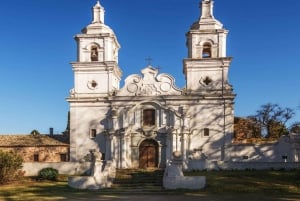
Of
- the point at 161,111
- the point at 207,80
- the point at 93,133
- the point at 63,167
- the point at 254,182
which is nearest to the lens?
the point at 254,182

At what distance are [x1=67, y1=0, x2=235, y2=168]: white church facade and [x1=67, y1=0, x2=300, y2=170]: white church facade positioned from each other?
8cm

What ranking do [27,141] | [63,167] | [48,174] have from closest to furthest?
1. [48,174]
2. [63,167]
3. [27,141]

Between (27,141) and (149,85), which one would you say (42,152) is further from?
(149,85)

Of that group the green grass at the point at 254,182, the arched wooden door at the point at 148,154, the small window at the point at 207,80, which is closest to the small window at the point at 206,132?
the small window at the point at 207,80

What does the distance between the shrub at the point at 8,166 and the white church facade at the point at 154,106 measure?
5948mm

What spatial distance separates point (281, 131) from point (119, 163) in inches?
971

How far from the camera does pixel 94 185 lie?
2306cm

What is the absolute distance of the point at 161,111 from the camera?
Result: 3148cm

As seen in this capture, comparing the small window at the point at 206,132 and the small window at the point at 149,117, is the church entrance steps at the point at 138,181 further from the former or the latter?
the small window at the point at 206,132

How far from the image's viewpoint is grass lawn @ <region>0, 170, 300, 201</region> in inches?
744

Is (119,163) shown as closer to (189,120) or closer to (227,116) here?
(189,120)

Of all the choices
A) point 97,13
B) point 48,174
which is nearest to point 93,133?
point 48,174

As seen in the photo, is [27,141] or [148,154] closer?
[148,154]

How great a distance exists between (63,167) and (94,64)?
337 inches
